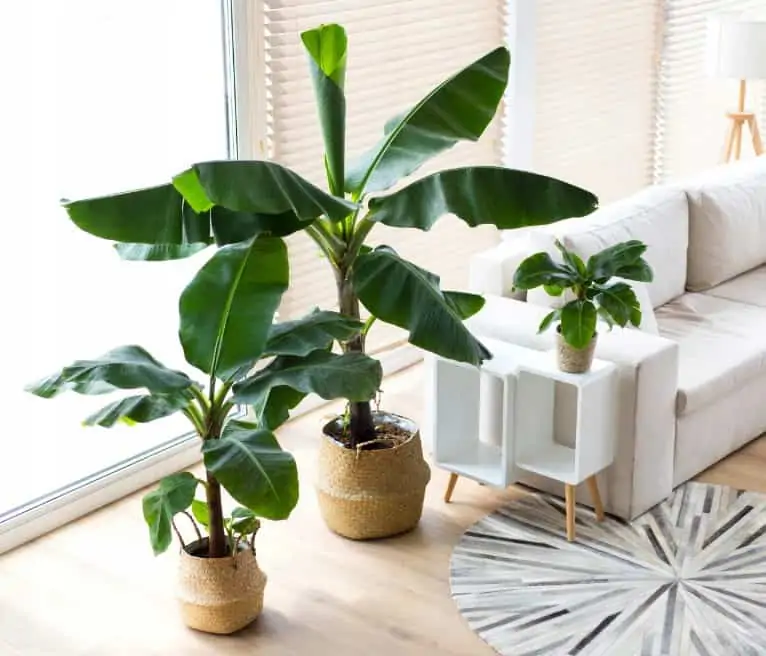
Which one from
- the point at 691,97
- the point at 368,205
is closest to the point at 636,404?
the point at 368,205

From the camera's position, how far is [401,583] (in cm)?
387

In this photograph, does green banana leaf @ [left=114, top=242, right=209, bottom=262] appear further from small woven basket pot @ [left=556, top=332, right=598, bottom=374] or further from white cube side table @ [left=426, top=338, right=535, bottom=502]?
small woven basket pot @ [left=556, top=332, right=598, bottom=374]

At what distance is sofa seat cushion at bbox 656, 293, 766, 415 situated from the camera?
428 centimetres

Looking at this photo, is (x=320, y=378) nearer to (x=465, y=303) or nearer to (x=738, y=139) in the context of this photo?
(x=465, y=303)

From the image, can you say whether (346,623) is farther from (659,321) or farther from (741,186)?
(741,186)

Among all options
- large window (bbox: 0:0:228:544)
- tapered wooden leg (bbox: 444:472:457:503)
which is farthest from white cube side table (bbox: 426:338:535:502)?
large window (bbox: 0:0:228:544)

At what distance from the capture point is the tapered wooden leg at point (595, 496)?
413 centimetres

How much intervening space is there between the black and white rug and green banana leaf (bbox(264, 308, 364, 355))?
2.76 feet

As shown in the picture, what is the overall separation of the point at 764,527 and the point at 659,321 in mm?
969

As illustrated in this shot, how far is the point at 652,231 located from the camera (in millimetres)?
4844

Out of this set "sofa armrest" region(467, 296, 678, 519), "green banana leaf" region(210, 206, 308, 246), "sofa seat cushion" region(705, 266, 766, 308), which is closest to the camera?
"green banana leaf" region(210, 206, 308, 246)

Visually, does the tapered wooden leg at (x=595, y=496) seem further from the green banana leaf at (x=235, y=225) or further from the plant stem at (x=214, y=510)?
the green banana leaf at (x=235, y=225)

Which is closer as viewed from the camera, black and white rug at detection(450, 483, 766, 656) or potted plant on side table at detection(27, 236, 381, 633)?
potted plant on side table at detection(27, 236, 381, 633)

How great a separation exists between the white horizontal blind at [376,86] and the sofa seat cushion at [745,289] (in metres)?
1.10
